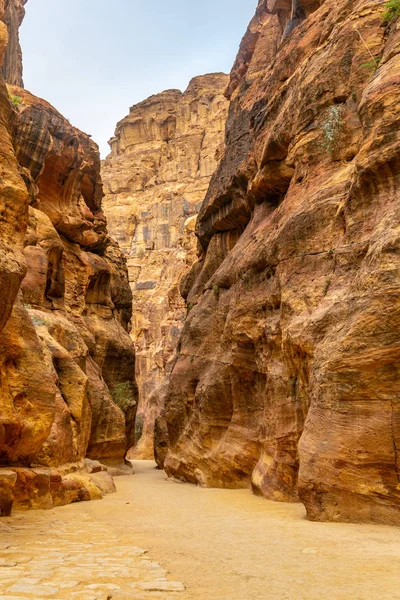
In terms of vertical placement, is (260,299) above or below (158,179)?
below

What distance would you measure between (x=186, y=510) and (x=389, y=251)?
7.34m

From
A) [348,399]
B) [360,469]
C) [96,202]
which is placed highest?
[96,202]

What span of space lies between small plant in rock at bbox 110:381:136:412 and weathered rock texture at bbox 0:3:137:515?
0.25 feet

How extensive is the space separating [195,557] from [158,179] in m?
90.2

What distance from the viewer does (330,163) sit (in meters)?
13.7

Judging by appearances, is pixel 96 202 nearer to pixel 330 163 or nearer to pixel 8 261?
pixel 330 163

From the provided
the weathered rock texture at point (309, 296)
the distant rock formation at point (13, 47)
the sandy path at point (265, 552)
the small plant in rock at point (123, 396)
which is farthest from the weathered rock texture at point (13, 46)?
the sandy path at point (265, 552)

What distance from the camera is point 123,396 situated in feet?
106

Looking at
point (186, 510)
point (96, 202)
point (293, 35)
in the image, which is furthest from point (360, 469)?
point (96, 202)

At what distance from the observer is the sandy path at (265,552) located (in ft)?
14.0

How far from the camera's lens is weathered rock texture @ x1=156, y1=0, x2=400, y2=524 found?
8.61 metres

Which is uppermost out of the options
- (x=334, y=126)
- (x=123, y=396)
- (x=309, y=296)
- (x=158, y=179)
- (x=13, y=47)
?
(x=158, y=179)

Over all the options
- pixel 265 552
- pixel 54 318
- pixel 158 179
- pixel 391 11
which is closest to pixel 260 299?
pixel 54 318

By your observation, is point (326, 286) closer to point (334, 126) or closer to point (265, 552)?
point (334, 126)
